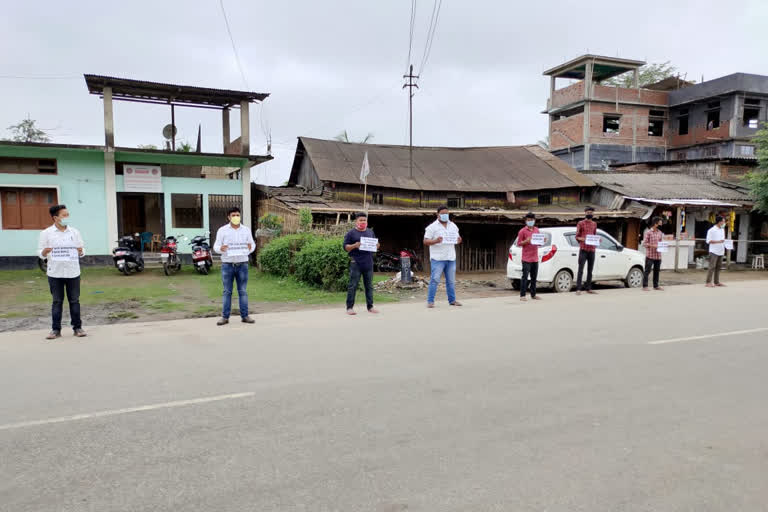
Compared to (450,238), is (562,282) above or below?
below

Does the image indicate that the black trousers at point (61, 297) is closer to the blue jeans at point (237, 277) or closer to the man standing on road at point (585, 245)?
the blue jeans at point (237, 277)

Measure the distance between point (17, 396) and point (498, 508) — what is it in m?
4.29

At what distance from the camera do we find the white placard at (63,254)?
7430 millimetres

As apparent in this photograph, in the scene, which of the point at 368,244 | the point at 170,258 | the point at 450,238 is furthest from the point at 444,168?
the point at 368,244

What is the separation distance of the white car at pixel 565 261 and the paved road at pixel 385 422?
547cm

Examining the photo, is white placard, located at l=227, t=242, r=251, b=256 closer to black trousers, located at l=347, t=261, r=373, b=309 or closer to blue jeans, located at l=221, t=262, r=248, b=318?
blue jeans, located at l=221, t=262, r=248, b=318

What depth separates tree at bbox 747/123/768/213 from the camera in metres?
20.4

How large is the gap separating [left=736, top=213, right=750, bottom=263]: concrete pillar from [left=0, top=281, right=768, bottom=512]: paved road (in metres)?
19.2

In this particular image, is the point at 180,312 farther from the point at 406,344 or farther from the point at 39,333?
the point at 406,344

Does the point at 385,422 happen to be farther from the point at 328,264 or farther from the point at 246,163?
the point at 246,163

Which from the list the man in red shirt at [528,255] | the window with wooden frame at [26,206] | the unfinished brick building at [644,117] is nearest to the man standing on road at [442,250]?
the man in red shirt at [528,255]

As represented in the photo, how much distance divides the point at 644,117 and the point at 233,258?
35365 mm

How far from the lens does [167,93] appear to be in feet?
60.9

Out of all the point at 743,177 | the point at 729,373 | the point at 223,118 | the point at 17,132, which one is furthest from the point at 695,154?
the point at 17,132
